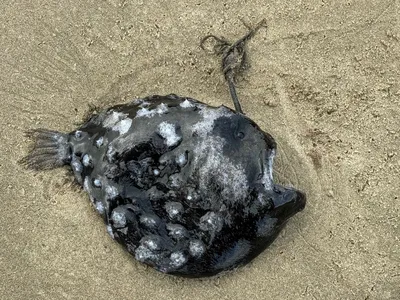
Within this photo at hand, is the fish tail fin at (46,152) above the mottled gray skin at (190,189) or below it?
above

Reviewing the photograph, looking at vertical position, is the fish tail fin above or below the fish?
above

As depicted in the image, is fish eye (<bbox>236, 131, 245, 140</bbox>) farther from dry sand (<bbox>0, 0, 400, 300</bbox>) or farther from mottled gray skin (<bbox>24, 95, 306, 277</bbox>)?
dry sand (<bbox>0, 0, 400, 300</bbox>)

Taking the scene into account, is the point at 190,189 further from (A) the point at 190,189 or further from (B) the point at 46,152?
(B) the point at 46,152

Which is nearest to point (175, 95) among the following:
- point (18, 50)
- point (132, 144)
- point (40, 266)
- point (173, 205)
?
point (132, 144)

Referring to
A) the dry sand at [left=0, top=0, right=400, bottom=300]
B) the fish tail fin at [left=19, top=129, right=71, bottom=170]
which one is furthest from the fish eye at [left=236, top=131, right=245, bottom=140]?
the fish tail fin at [left=19, top=129, right=71, bottom=170]

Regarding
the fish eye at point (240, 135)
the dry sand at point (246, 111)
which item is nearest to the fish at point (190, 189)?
the fish eye at point (240, 135)

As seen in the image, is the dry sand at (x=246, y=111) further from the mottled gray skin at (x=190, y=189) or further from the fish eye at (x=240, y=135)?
the fish eye at (x=240, y=135)

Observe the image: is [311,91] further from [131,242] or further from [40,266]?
[40,266]
